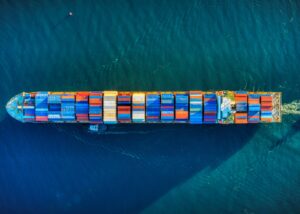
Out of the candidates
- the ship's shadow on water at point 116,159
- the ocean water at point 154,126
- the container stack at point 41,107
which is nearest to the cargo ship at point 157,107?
the container stack at point 41,107

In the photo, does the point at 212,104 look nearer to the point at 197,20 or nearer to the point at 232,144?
the point at 232,144

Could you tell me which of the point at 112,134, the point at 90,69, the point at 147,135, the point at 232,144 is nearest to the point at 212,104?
the point at 232,144

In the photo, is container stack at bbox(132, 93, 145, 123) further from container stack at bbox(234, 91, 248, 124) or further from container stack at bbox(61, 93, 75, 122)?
container stack at bbox(234, 91, 248, 124)

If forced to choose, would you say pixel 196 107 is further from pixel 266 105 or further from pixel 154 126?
pixel 266 105

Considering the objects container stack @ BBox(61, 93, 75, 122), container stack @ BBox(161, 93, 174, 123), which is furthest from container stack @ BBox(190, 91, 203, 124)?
container stack @ BBox(61, 93, 75, 122)

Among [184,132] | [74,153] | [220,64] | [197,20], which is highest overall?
[197,20]
